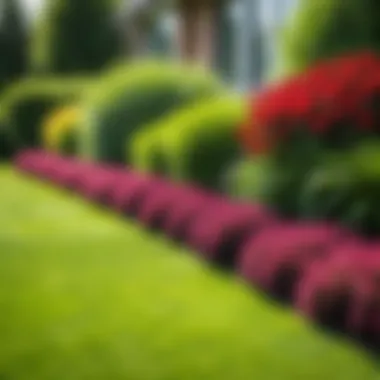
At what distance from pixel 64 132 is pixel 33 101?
2.70 feet

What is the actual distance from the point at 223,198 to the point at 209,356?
8.71ft

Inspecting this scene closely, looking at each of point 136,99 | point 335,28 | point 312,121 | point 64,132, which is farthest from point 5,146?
point 312,121

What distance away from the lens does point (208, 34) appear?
45.3 feet

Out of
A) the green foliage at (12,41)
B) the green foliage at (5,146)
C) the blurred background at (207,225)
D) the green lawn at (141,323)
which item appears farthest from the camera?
the green foliage at (12,41)

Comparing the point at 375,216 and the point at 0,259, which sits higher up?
the point at 375,216

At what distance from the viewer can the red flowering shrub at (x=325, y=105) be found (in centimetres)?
585

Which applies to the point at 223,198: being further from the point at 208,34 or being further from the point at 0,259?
the point at 208,34

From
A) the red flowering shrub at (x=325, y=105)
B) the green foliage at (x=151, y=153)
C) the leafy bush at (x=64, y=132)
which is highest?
the red flowering shrub at (x=325, y=105)

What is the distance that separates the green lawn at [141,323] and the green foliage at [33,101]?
4385 mm

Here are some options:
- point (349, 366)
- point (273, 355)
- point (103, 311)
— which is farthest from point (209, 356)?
point (103, 311)

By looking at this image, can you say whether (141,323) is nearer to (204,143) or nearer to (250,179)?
(250,179)

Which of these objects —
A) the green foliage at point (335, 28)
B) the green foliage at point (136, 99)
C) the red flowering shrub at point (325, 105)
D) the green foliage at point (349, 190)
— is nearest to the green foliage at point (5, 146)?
the green foliage at point (136, 99)

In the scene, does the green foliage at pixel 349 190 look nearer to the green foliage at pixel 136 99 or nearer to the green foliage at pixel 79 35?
the green foliage at pixel 136 99

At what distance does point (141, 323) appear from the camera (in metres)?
4.94
